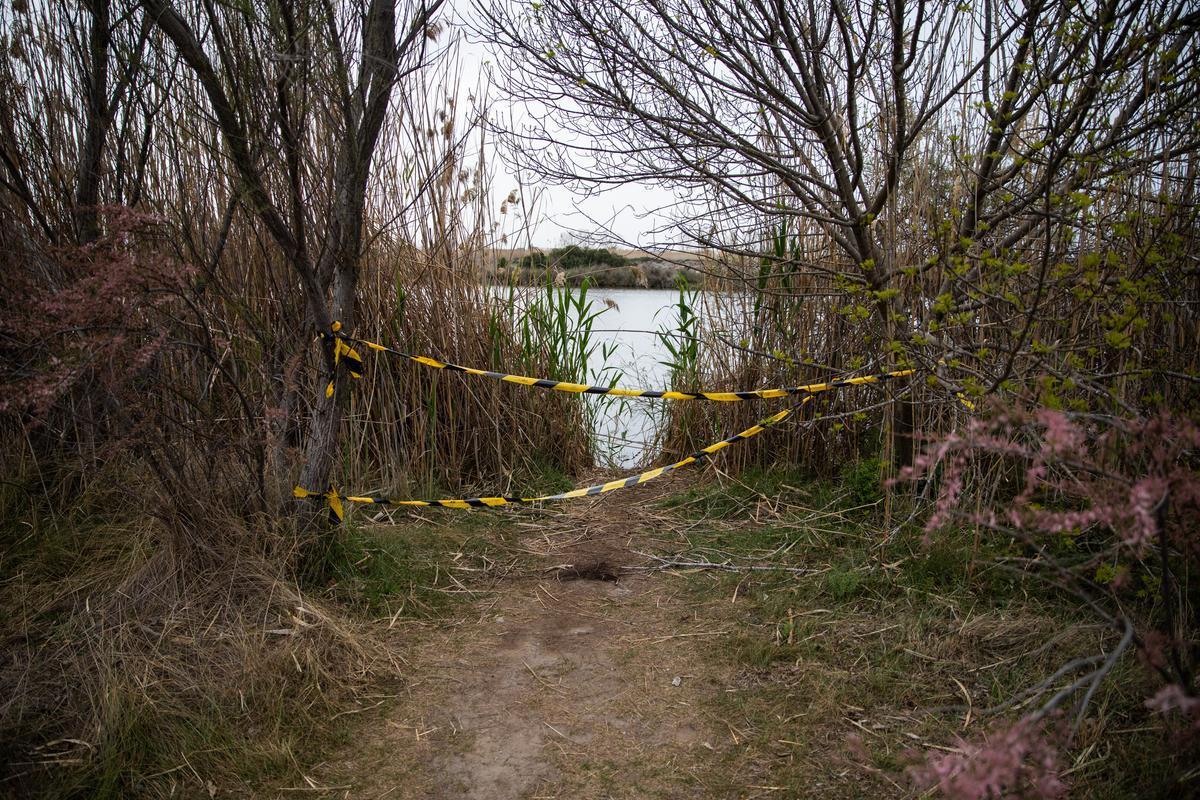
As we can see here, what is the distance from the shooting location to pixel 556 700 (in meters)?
2.56

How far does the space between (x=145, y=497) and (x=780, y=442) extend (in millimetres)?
3005

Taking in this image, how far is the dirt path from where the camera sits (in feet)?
7.13

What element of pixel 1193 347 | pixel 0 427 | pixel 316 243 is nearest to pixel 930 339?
pixel 1193 347

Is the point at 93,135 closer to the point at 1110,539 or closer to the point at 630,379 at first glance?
the point at 630,379

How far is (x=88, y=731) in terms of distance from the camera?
2221mm

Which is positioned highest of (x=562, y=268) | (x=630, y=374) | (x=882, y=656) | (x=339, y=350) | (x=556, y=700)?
(x=562, y=268)

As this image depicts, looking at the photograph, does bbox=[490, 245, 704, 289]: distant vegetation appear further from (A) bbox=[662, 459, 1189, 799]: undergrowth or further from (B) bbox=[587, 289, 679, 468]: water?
(A) bbox=[662, 459, 1189, 799]: undergrowth

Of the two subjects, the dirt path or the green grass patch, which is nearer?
the dirt path

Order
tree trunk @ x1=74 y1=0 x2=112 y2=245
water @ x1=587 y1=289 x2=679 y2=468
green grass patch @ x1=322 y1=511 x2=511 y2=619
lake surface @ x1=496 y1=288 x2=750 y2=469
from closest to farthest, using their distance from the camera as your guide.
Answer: green grass patch @ x1=322 y1=511 x2=511 y2=619
tree trunk @ x1=74 y1=0 x2=112 y2=245
lake surface @ x1=496 y1=288 x2=750 y2=469
water @ x1=587 y1=289 x2=679 y2=468

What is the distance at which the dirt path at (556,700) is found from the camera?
2.17 m

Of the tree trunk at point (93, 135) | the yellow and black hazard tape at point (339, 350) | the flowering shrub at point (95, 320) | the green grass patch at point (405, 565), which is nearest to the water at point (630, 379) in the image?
the green grass patch at point (405, 565)

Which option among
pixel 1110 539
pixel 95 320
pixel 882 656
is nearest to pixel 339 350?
pixel 95 320

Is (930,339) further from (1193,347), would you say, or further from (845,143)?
(845,143)

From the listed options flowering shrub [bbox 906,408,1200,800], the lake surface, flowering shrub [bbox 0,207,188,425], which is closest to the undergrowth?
flowering shrub [bbox 906,408,1200,800]
